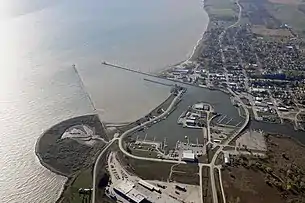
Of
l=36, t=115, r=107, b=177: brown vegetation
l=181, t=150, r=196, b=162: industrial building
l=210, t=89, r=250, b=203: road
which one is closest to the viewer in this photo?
l=210, t=89, r=250, b=203: road

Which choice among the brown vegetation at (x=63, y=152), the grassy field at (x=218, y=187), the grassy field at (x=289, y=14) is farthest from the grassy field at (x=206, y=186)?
the grassy field at (x=289, y=14)

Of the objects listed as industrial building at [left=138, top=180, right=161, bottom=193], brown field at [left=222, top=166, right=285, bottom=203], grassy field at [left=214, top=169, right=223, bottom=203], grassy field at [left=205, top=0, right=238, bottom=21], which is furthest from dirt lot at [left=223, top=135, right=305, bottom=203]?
grassy field at [left=205, top=0, right=238, bottom=21]

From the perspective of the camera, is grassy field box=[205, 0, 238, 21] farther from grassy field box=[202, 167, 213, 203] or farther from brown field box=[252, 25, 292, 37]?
grassy field box=[202, 167, 213, 203]

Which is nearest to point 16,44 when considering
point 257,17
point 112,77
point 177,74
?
point 112,77

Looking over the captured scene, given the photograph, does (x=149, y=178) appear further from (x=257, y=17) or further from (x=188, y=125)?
(x=257, y=17)

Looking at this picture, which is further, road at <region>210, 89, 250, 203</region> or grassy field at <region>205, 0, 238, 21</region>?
grassy field at <region>205, 0, 238, 21</region>

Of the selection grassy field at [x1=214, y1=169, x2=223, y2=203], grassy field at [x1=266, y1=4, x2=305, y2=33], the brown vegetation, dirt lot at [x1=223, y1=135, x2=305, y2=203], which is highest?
the brown vegetation
